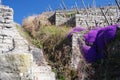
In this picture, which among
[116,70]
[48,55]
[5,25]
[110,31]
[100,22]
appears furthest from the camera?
[100,22]

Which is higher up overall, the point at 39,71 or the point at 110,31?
the point at 110,31

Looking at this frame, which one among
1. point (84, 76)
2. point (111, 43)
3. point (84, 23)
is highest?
point (84, 23)

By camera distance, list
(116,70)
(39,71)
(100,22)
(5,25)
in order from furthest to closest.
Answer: (100,22) → (116,70) → (39,71) → (5,25)

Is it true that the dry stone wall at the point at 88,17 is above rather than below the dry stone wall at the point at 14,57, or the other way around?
above

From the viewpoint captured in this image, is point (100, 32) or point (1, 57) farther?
point (100, 32)

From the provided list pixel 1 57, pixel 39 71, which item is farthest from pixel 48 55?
pixel 1 57

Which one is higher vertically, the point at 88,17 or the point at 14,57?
the point at 88,17

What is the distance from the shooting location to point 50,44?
22.7m

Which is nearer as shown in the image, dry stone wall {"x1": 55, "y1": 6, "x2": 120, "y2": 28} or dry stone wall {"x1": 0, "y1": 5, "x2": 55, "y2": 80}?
dry stone wall {"x1": 0, "y1": 5, "x2": 55, "y2": 80}

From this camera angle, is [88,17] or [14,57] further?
[88,17]

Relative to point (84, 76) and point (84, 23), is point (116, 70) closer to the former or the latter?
point (84, 76)

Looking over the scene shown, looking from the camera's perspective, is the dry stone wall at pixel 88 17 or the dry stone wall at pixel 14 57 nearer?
the dry stone wall at pixel 14 57

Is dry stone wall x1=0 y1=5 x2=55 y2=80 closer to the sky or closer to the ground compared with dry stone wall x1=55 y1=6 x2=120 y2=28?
closer to the ground

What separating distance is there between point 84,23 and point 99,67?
6804 mm
